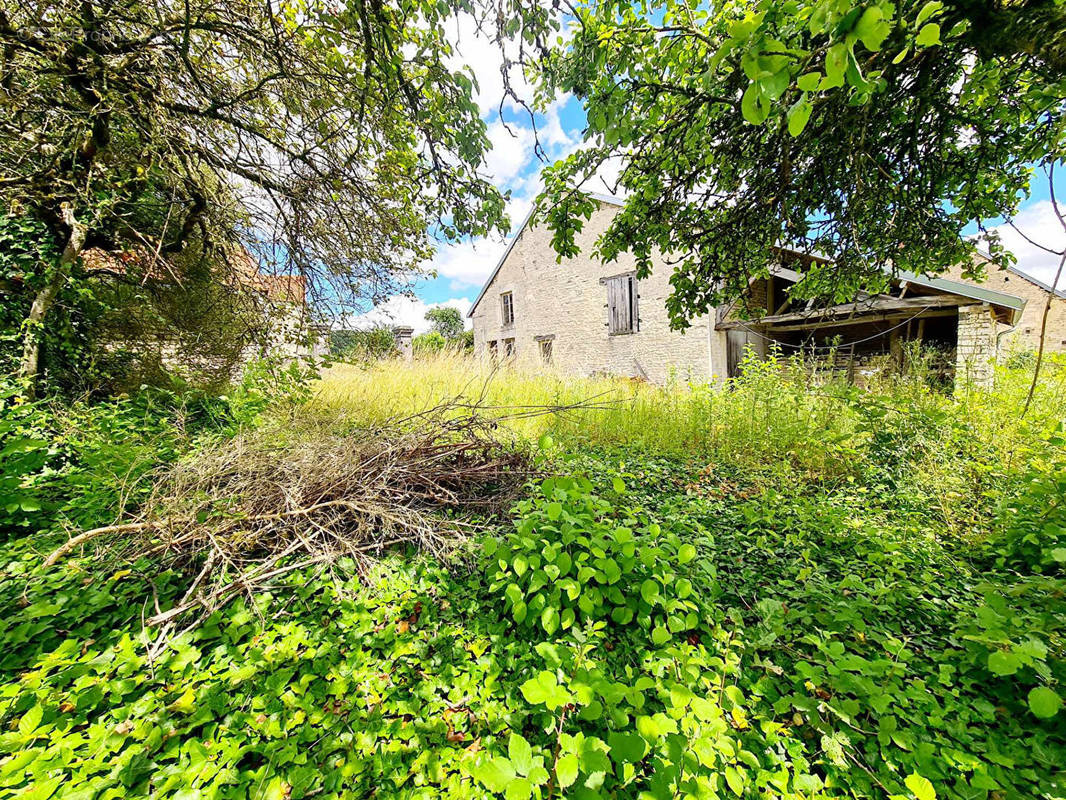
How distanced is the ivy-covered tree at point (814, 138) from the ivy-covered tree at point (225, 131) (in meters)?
0.83

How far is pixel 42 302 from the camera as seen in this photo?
3.11 m

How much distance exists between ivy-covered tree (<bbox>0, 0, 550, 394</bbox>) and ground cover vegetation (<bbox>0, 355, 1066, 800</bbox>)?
84.0 inches

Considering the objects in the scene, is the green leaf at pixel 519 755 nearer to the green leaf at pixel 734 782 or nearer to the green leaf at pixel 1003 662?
the green leaf at pixel 734 782

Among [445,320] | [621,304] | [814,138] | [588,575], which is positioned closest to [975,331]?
[814,138]

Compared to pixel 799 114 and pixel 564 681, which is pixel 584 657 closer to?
pixel 564 681

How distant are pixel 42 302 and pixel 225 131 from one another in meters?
2.26

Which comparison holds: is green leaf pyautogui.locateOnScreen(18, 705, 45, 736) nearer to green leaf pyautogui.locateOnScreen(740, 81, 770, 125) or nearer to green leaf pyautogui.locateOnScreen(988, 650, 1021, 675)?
green leaf pyautogui.locateOnScreen(740, 81, 770, 125)

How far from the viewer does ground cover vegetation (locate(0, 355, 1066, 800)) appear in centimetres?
114

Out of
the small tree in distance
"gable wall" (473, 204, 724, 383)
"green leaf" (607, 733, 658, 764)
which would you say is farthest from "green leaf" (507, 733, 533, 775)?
the small tree in distance

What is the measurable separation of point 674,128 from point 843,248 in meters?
2.10

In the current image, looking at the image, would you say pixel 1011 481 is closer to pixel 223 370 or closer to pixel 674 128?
pixel 674 128

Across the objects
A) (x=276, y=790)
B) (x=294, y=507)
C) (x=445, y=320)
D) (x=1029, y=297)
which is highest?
(x=445, y=320)

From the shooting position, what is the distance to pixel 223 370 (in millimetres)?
4684

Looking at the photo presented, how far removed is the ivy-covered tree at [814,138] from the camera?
182cm
